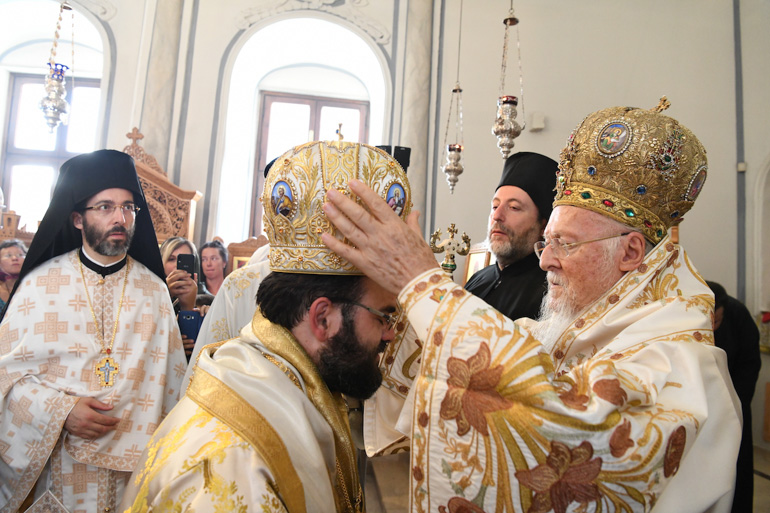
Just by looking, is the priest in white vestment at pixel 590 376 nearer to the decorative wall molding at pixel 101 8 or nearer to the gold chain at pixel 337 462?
the gold chain at pixel 337 462

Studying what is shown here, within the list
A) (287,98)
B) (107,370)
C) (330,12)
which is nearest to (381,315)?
(107,370)

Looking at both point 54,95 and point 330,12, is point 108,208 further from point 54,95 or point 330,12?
point 330,12

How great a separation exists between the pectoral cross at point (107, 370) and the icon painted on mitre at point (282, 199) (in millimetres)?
1830

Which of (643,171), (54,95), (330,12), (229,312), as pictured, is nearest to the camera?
(643,171)

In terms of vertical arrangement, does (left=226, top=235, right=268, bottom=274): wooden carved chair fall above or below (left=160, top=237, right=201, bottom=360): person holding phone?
above

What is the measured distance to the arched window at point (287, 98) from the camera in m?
7.87

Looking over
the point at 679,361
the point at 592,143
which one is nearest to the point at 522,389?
the point at 679,361

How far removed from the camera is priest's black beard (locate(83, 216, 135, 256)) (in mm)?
2801

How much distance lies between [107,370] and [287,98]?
8167mm

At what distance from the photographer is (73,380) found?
2.61 metres

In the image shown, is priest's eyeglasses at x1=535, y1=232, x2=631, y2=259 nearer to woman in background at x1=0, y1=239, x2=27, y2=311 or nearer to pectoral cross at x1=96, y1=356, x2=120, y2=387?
pectoral cross at x1=96, y1=356, x2=120, y2=387

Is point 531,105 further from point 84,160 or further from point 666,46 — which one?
point 84,160

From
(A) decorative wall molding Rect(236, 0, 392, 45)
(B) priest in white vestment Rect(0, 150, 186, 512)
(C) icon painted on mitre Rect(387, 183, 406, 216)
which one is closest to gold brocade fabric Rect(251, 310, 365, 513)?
(C) icon painted on mitre Rect(387, 183, 406, 216)

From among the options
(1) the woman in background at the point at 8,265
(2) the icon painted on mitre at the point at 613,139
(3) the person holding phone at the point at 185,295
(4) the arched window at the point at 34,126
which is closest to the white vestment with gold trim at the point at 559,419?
(2) the icon painted on mitre at the point at 613,139
